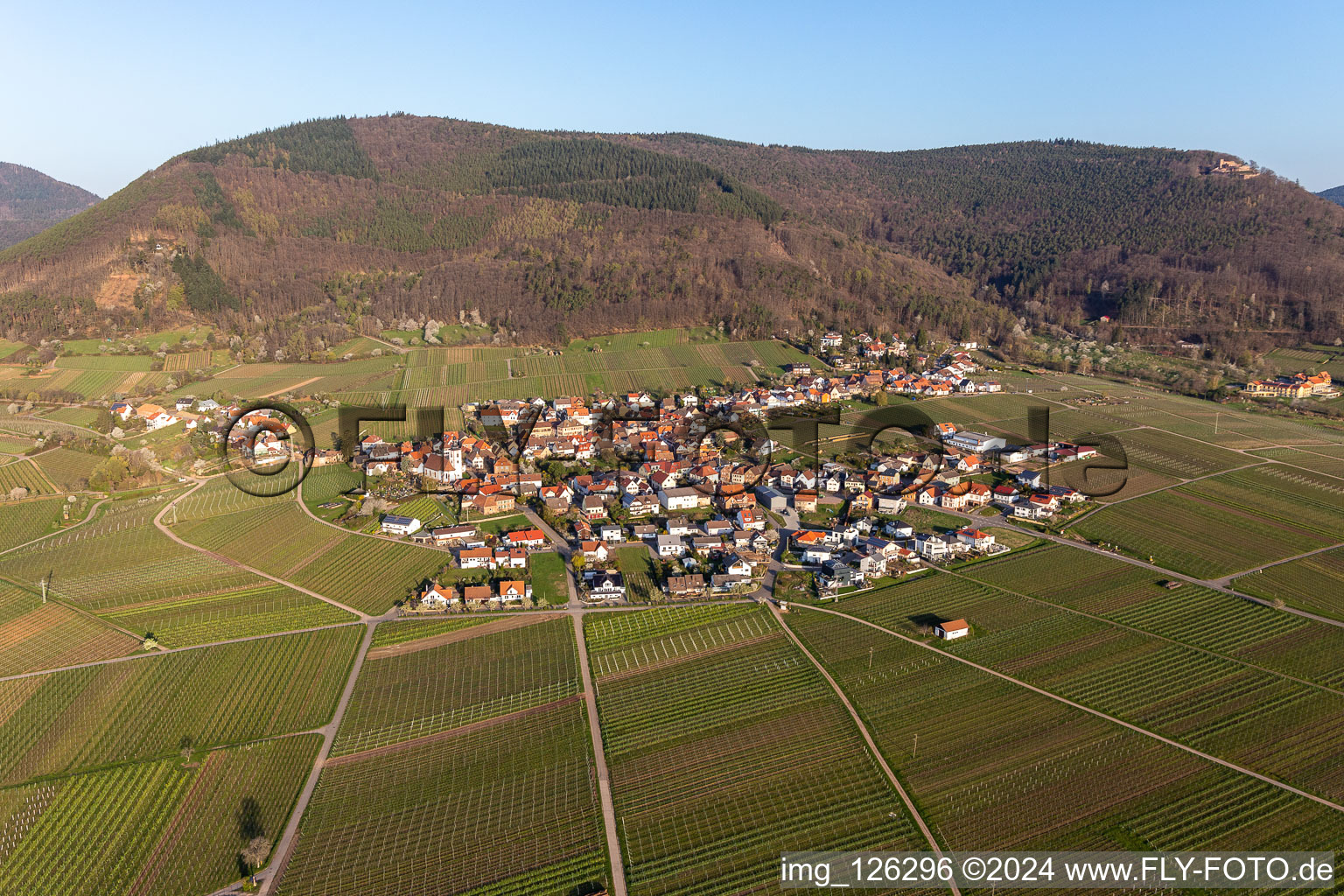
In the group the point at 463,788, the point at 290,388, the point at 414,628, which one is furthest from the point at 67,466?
the point at 463,788

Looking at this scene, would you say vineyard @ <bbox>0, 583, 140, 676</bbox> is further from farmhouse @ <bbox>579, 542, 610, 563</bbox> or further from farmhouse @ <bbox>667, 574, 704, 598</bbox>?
farmhouse @ <bbox>667, 574, 704, 598</bbox>

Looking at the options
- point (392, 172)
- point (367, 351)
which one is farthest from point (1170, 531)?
point (392, 172)

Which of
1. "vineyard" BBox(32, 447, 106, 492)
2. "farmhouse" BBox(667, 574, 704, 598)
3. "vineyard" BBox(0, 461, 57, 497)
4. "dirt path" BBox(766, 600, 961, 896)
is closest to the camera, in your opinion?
"dirt path" BBox(766, 600, 961, 896)

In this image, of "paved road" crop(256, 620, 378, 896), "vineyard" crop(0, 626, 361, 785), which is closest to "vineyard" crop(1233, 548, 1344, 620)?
"paved road" crop(256, 620, 378, 896)

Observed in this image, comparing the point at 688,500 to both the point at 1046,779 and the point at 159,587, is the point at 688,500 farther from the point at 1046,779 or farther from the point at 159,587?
the point at 159,587

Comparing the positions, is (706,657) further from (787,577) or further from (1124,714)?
(1124,714)

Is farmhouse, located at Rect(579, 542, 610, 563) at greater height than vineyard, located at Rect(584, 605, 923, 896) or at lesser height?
greater
